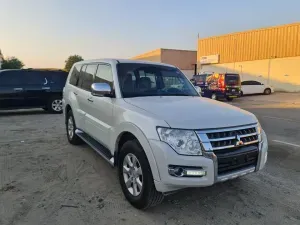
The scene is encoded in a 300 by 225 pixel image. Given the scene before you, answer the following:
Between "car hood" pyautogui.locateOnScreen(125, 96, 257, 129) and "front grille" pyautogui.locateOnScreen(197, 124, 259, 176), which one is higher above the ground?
"car hood" pyautogui.locateOnScreen(125, 96, 257, 129)

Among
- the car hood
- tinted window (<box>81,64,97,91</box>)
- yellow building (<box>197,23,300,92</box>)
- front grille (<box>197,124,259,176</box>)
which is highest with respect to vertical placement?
yellow building (<box>197,23,300,92</box>)

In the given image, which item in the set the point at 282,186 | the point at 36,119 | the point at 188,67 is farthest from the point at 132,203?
the point at 188,67

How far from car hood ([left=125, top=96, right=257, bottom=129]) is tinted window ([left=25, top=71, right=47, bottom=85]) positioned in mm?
8972

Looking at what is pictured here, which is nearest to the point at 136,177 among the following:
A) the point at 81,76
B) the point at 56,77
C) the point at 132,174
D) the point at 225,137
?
the point at 132,174

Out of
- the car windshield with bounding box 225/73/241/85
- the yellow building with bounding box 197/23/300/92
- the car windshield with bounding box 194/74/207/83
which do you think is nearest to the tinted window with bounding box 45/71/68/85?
the car windshield with bounding box 225/73/241/85

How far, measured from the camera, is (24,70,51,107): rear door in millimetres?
11430

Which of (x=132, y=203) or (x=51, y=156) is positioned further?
(x=51, y=156)

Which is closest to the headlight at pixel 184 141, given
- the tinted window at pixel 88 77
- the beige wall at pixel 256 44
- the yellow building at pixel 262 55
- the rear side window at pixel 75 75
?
the tinted window at pixel 88 77

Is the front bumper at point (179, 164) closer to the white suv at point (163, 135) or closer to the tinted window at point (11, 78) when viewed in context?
the white suv at point (163, 135)

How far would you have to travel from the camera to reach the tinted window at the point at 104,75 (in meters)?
4.39

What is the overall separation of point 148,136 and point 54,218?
4.80ft

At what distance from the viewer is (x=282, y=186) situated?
4176 millimetres

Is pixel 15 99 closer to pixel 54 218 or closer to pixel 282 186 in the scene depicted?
→ pixel 54 218

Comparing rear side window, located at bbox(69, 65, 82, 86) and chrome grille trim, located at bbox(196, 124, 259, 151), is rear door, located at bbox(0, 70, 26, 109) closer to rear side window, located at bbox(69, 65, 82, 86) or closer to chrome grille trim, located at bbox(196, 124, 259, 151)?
rear side window, located at bbox(69, 65, 82, 86)
